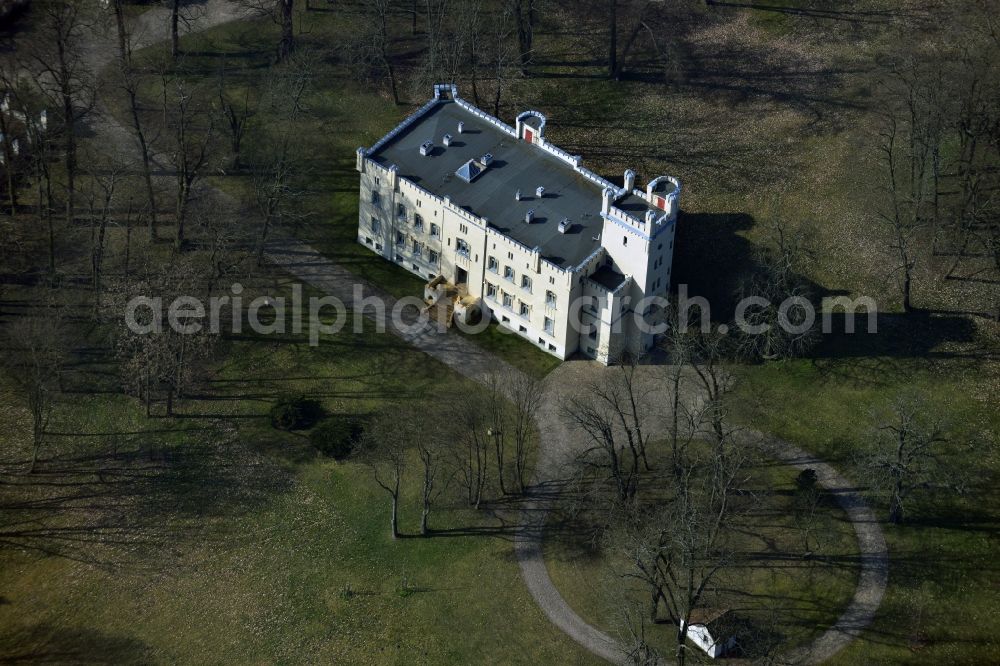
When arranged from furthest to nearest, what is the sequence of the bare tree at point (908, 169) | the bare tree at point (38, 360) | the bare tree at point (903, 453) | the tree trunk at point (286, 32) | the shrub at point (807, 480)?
the tree trunk at point (286, 32)
the bare tree at point (908, 169)
the shrub at point (807, 480)
the bare tree at point (38, 360)
the bare tree at point (903, 453)

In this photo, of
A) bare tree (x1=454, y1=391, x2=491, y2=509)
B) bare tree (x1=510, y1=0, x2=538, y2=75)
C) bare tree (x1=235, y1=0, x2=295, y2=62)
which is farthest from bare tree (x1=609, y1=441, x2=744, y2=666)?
bare tree (x1=235, y1=0, x2=295, y2=62)

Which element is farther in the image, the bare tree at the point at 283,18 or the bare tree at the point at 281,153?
the bare tree at the point at 283,18

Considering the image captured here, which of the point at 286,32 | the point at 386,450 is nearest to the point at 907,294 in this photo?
the point at 386,450

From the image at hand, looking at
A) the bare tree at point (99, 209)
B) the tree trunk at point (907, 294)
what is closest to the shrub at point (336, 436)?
the bare tree at point (99, 209)

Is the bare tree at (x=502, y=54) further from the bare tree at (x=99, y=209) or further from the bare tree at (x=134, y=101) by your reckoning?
the bare tree at (x=99, y=209)

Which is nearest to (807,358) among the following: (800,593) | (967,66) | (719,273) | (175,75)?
(719,273)

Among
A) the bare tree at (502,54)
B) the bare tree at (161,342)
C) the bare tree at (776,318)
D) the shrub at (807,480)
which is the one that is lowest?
the shrub at (807,480)

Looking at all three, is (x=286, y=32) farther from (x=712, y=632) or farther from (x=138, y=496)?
(x=712, y=632)
